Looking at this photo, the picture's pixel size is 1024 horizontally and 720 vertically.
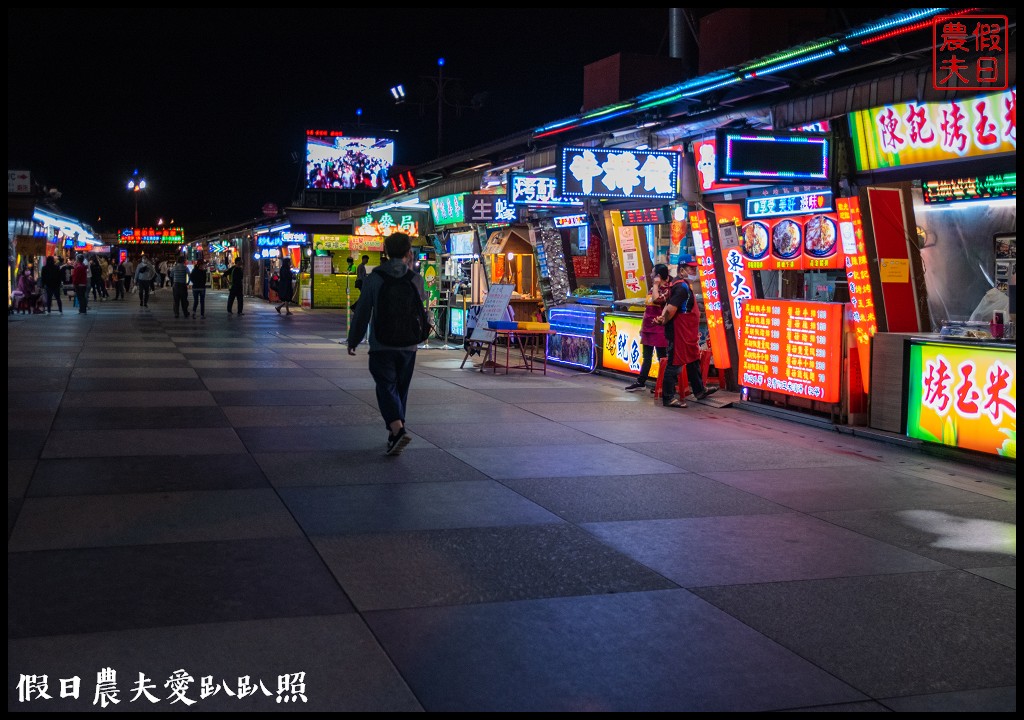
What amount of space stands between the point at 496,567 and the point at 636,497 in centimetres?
211

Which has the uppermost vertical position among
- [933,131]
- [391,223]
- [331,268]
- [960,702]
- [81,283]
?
[391,223]

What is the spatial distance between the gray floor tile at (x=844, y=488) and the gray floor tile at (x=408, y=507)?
1.90m

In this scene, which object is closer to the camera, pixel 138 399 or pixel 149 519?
pixel 149 519

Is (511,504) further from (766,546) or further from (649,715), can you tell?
(649,715)

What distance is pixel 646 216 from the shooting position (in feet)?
53.0

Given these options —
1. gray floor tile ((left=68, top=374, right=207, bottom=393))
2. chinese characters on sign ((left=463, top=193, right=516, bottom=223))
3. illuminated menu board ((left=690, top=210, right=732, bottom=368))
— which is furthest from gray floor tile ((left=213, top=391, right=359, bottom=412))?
chinese characters on sign ((left=463, top=193, right=516, bottom=223))

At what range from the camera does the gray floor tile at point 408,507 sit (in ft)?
21.6

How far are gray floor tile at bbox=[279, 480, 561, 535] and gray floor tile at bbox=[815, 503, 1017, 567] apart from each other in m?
2.12

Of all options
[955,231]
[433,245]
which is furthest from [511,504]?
[433,245]

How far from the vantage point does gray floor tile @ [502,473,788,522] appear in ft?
23.2

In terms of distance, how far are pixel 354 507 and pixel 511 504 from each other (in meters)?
1.09

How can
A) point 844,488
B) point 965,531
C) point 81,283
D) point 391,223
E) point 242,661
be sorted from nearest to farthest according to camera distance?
point 242,661, point 965,531, point 844,488, point 391,223, point 81,283

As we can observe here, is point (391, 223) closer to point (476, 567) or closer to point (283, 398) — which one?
point (283, 398)

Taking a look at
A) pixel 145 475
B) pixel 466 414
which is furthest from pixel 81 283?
pixel 145 475
